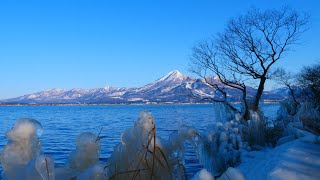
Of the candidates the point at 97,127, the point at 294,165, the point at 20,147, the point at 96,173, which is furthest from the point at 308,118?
the point at 97,127

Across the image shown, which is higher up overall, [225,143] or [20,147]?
[20,147]

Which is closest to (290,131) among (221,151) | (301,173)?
(221,151)

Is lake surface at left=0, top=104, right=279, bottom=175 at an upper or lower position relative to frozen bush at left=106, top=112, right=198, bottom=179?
lower

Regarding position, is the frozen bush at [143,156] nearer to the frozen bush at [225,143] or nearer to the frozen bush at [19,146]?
the frozen bush at [19,146]

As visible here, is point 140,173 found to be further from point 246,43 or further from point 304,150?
point 246,43

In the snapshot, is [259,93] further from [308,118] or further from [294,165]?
[294,165]

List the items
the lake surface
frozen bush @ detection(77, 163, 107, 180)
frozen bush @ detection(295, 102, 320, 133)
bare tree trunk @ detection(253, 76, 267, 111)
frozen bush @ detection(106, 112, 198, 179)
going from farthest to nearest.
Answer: the lake surface
bare tree trunk @ detection(253, 76, 267, 111)
frozen bush @ detection(295, 102, 320, 133)
frozen bush @ detection(106, 112, 198, 179)
frozen bush @ detection(77, 163, 107, 180)

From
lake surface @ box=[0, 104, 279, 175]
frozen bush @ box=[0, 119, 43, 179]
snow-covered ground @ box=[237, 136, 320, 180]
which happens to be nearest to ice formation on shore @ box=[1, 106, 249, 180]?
frozen bush @ box=[0, 119, 43, 179]

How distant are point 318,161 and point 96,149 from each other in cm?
750

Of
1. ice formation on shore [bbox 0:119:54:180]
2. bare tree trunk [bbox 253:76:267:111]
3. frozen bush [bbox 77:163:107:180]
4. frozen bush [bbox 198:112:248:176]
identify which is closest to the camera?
frozen bush [bbox 77:163:107:180]

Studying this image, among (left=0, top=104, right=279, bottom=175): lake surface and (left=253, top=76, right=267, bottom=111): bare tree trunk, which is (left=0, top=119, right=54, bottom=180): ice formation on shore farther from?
(left=253, top=76, right=267, bottom=111): bare tree trunk

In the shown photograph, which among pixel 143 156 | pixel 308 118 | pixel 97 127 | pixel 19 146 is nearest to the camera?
pixel 19 146

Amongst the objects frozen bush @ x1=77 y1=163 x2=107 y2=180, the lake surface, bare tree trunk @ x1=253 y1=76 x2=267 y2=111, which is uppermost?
bare tree trunk @ x1=253 y1=76 x2=267 y2=111

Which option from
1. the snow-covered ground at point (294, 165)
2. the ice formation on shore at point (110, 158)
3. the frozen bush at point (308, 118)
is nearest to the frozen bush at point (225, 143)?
the snow-covered ground at point (294, 165)
